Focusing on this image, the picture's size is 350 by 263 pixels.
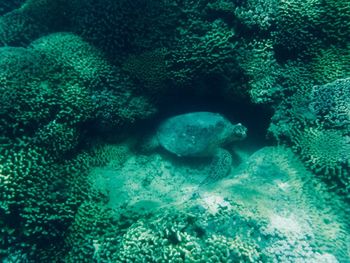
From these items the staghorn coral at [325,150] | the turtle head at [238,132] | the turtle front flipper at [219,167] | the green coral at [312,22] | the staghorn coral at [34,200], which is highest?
the green coral at [312,22]

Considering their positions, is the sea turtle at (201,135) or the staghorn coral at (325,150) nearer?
the staghorn coral at (325,150)

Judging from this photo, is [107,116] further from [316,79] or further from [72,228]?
[316,79]

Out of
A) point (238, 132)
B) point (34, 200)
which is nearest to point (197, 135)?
point (238, 132)

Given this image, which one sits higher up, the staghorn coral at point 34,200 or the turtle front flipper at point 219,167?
the turtle front flipper at point 219,167

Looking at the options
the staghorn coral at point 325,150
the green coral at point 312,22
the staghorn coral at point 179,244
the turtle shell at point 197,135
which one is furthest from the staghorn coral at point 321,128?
the staghorn coral at point 179,244

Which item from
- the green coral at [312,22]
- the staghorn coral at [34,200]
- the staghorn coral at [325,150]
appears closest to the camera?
the staghorn coral at [34,200]

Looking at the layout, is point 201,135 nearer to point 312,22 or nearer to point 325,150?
point 325,150

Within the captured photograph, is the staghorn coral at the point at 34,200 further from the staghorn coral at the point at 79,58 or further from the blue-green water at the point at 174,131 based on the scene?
the staghorn coral at the point at 79,58

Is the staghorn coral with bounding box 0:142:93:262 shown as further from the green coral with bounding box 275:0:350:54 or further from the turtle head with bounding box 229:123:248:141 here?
the green coral with bounding box 275:0:350:54

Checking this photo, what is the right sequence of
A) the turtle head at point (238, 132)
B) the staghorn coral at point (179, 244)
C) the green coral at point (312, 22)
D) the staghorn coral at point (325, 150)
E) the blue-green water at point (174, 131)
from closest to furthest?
1. the staghorn coral at point (179, 244)
2. the blue-green water at point (174, 131)
3. the staghorn coral at point (325, 150)
4. the green coral at point (312, 22)
5. the turtle head at point (238, 132)
